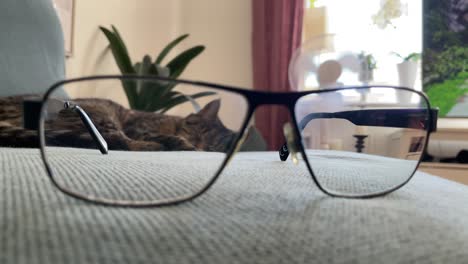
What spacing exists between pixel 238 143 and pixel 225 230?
98mm

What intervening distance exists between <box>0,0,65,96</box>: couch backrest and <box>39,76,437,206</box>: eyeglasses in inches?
9.9

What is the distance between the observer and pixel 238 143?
31 centimetres

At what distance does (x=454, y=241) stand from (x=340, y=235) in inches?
2.6

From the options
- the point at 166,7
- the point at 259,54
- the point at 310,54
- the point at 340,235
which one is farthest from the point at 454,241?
the point at 166,7

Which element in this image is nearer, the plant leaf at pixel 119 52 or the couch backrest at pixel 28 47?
the couch backrest at pixel 28 47

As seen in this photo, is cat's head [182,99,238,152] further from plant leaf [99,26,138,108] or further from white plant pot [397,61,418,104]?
white plant pot [397,61,418,104]

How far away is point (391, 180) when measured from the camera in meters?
0.39

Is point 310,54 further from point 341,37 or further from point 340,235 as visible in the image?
point 340,235

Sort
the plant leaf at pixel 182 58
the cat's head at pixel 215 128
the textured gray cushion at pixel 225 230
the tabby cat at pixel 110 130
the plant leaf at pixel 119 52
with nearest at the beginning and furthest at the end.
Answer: the textured gray cushion at pixel 225 230, the cat's head at pixel 215 128, the tabby cat at pixel 110 130, the plant leaf at pixel 119 52, the plant leaf at pixel 182 58

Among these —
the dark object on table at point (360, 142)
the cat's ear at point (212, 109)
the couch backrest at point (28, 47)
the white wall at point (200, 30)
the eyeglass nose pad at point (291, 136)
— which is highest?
the white wall at point (200, 30)

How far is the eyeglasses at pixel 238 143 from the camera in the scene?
286mm

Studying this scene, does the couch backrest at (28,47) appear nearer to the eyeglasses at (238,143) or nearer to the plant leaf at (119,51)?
the eyeglasses at (238,143)

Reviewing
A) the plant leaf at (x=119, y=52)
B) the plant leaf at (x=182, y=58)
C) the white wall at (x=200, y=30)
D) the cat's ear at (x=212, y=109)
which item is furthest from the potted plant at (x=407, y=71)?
the cat's ear at (x=212, y=109)

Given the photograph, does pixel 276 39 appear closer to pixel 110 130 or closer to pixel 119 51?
pixel 119 51
